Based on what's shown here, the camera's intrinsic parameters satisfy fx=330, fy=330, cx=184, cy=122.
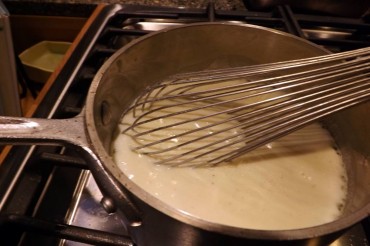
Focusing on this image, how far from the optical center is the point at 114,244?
35cm

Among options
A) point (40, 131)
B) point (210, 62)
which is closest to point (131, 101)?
point (210, 62)

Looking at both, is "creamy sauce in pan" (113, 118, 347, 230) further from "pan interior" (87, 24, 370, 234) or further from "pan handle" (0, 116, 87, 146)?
"pan handle" (0, 116, 87, 146)

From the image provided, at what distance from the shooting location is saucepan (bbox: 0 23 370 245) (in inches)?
10.1

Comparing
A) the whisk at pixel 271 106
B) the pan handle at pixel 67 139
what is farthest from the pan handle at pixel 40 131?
the whisk at pixel 271 106

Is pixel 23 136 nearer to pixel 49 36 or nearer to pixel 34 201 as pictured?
pixel 34 201

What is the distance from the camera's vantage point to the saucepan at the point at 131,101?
0.26m

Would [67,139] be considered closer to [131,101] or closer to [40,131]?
[40,131]

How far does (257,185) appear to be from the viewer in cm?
45

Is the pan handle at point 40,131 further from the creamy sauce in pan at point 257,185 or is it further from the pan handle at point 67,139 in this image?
the creamy sauce in pan at point 257,185

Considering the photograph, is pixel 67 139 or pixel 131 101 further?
pixel 131 101

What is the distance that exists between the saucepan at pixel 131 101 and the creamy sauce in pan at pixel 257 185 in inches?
1.1

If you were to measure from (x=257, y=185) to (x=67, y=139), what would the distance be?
0.26 metres

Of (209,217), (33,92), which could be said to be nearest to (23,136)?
(209,217)

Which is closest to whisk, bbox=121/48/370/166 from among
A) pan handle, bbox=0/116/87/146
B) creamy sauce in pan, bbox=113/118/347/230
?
creamy sauce in pan, bbox=113/118/347/230
